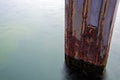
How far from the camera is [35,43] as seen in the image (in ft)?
14.0

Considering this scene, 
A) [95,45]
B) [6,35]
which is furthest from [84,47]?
[6,35]

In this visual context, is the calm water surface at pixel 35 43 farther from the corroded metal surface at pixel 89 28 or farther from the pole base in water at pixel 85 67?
the corroded metal surface at pixel 89 28

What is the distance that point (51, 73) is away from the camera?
3504 millimetres

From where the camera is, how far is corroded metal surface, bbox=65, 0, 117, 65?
252cm

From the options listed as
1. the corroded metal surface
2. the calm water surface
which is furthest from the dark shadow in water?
the corroded metal surface

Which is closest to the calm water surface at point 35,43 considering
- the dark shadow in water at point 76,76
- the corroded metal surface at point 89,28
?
the dark shadow in water at point 76,76

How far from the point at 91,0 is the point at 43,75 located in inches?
68.6

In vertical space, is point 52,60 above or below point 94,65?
below

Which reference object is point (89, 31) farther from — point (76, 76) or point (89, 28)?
point (76, 76)

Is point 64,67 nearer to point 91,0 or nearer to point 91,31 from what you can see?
point 91,31

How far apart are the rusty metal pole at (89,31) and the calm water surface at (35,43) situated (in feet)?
1.31

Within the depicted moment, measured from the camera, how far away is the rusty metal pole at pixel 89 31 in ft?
8.29

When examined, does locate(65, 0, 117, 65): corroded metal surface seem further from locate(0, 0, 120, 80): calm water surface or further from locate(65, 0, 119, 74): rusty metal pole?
locate(0, 0, 120, 80): calm water surface

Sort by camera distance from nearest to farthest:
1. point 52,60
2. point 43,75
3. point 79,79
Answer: point 79,79 → point 43,75 → point 52,60
